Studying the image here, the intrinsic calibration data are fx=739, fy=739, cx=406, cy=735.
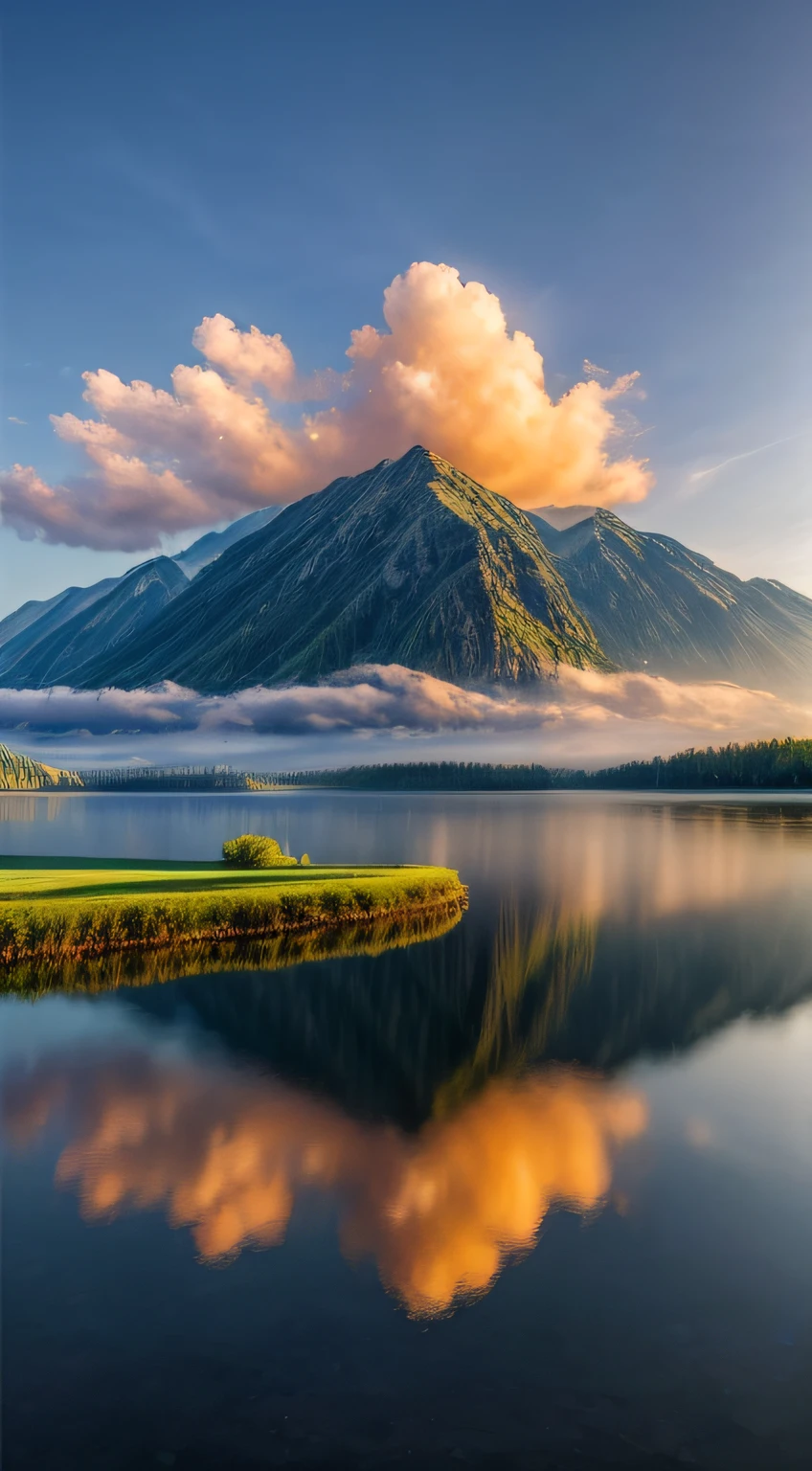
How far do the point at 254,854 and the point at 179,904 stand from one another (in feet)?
78.2

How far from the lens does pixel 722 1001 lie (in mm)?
38156

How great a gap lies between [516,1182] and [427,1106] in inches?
205

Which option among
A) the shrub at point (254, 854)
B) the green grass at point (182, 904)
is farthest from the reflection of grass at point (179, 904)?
the shrub at point (254, 854)

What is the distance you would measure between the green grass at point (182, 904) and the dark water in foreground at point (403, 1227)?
571 cm

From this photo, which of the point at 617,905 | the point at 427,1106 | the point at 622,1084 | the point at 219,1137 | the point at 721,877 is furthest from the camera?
the point at 721,877

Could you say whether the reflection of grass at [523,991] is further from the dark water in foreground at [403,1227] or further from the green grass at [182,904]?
the green grass at [182,904]

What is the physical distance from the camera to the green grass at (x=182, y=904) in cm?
3856

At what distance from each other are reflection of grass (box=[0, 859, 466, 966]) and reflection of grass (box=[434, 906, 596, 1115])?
844cm

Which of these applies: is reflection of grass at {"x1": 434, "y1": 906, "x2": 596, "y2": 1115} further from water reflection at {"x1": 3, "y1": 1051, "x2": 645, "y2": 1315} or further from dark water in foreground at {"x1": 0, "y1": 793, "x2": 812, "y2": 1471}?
water reflection at {"x1": 3, "y1": 1051, "x2": 645, "y2": 1315}

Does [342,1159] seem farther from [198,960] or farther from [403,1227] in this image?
[198,960]

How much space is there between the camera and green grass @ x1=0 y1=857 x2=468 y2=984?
127 ft

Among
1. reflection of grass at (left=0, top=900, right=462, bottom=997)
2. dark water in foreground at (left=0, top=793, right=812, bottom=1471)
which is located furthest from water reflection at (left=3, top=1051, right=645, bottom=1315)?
reflection of grass at (left=0, top=900, right=462, bottom=997)

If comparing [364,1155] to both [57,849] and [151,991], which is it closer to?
[151,991]

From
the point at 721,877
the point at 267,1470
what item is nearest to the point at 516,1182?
the point at 267,1470
